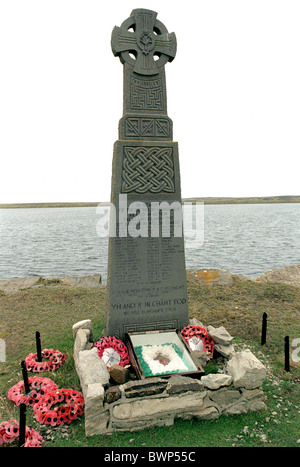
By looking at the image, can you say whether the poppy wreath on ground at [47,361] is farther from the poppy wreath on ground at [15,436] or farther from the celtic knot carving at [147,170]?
the celtic knot carving at [147,170]

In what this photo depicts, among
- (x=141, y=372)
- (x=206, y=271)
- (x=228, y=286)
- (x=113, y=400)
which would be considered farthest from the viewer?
(x=206, y=271)

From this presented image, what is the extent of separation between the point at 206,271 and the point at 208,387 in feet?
27.7

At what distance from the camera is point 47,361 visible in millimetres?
6039

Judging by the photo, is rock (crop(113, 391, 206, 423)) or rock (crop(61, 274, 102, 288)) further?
rock (crop(61, 274, 102, 288))

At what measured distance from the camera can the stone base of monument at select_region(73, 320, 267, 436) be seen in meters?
4.15

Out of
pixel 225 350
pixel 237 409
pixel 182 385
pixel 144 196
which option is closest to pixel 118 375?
pixel 182 385

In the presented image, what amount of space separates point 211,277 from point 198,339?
20.9 feet

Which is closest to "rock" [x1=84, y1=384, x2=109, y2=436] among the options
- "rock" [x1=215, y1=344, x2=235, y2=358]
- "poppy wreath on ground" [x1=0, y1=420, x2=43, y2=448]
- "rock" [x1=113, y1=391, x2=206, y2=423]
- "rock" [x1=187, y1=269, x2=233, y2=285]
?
"rock" [x1=113, y1=391, x2=206, y2=423]

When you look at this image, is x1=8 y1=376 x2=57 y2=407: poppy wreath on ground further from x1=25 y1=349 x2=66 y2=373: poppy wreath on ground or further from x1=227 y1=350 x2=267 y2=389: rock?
x1=227 y1=350 x2=267 y2=389: rock

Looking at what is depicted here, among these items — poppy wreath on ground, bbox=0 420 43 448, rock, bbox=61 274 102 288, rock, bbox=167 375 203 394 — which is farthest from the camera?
rock, bbox=61 274 102 288

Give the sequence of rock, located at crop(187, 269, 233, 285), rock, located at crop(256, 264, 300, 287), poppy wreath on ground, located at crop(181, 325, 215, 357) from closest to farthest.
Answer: poppy wreath on ground, located at crop(181, 325, 215, 357) < rock, located at crop(187, 269, 233, 285) < rock, located at crop(256, 264, 300, 287)
